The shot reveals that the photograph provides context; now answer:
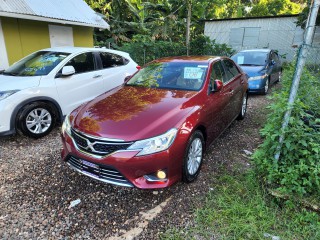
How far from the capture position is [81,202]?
2.96m

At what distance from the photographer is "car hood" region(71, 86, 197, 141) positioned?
2.71 metres

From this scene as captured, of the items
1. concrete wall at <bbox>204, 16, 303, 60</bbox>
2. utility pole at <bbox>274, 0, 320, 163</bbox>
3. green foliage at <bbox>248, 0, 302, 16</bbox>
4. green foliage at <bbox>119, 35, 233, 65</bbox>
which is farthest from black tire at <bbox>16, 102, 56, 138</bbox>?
green foliage at <bbox>248, 0, 302, 16</bbox>

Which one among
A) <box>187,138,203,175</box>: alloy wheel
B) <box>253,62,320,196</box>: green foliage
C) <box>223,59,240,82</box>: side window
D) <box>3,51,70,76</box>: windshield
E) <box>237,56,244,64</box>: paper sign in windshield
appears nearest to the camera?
<box>253,62,320,196</box>: green foliage

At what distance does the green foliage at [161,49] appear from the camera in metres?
12.4

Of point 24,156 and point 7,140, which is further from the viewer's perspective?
point 7,140

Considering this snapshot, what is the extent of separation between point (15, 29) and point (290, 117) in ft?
28.7

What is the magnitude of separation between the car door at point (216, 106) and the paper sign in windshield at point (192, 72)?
0.61ft

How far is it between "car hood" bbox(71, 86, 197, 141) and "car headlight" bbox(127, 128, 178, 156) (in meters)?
0.05

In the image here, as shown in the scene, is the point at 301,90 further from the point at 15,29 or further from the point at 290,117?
the point at 15,29

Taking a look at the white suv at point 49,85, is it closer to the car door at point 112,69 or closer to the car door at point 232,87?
the car door at point 112,69

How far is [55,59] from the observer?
5082mm

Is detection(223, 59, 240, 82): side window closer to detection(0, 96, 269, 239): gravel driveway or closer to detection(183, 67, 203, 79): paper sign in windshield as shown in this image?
detection(183, 67, 203, 79): paper sign in windshield

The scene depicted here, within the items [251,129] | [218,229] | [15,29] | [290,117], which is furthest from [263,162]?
[15,29]

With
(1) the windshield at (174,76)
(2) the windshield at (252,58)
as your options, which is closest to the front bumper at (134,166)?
(1) the windshield at (174,76)
